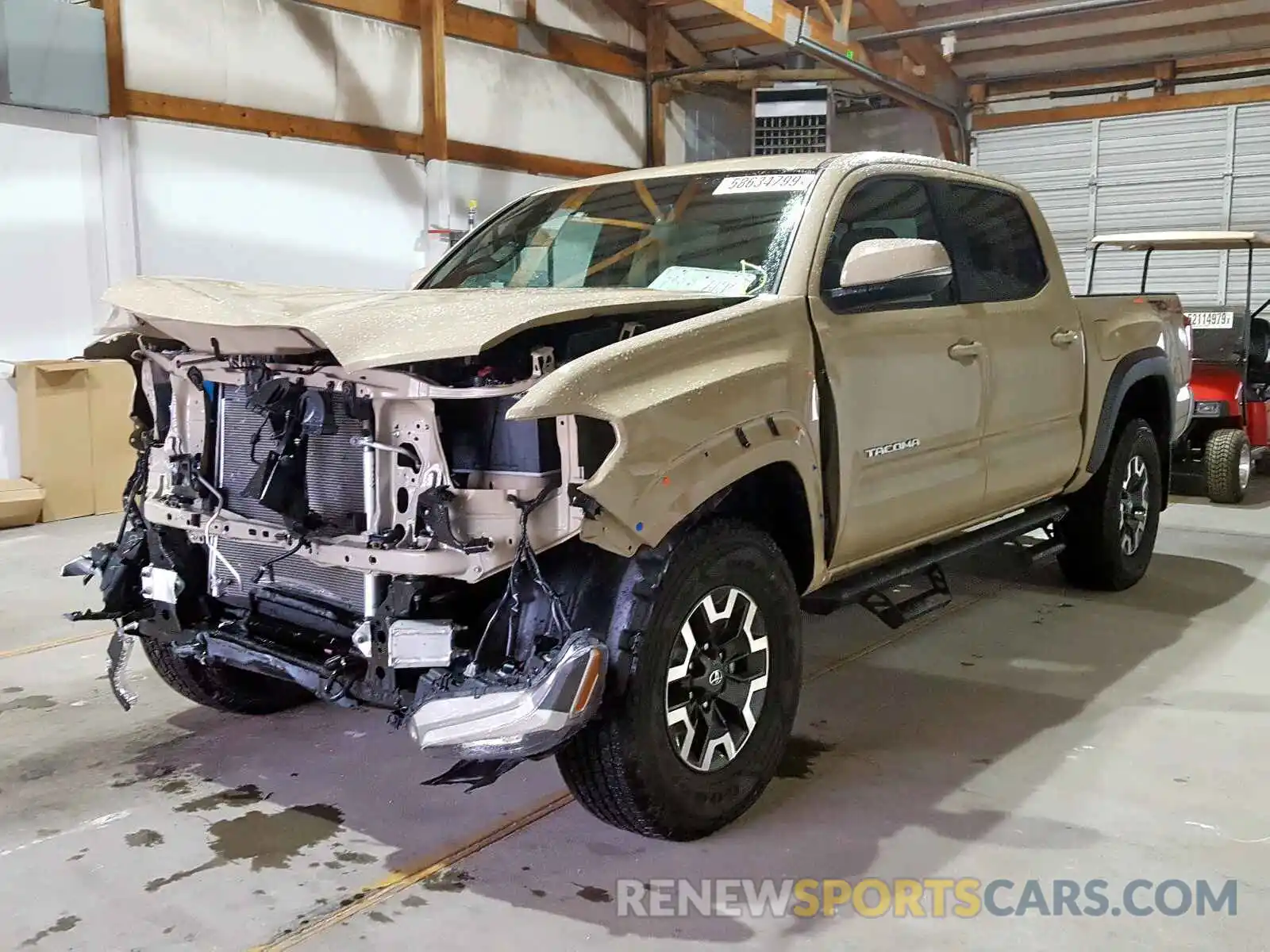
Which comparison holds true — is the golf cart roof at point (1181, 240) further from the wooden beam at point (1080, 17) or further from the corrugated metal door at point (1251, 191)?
the corrugated metal door at point (1251, 191)

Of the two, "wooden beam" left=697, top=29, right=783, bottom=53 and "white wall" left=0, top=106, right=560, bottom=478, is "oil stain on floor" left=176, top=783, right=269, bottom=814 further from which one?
"wooden beam" left=697, top=29, right=783, bottom=53

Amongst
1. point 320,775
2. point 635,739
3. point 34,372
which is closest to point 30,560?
point 34,372

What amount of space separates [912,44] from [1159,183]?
10.3 feet

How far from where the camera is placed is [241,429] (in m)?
2.85

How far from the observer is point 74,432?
746cm

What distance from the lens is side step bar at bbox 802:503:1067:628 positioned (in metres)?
3.28

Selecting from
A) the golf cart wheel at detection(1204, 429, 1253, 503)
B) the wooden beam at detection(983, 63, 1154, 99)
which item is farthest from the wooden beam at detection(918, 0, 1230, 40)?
the golf cart wheel at detection(1204, 429, 1253, 503)

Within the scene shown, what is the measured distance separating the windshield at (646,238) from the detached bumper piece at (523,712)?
1.21 m

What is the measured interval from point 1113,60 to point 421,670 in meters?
12.6

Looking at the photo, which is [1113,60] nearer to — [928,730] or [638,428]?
[928,730]

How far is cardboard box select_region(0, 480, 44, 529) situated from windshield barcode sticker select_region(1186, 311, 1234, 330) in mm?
8158

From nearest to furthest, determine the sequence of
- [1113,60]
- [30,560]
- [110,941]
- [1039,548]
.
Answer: [110,941] < [1039,548] < [30,560] < [1113,60]

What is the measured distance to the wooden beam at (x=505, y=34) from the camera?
981cm

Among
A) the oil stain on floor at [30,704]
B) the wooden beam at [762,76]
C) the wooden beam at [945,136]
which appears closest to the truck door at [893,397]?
the oil stain on floor at [30,704]
